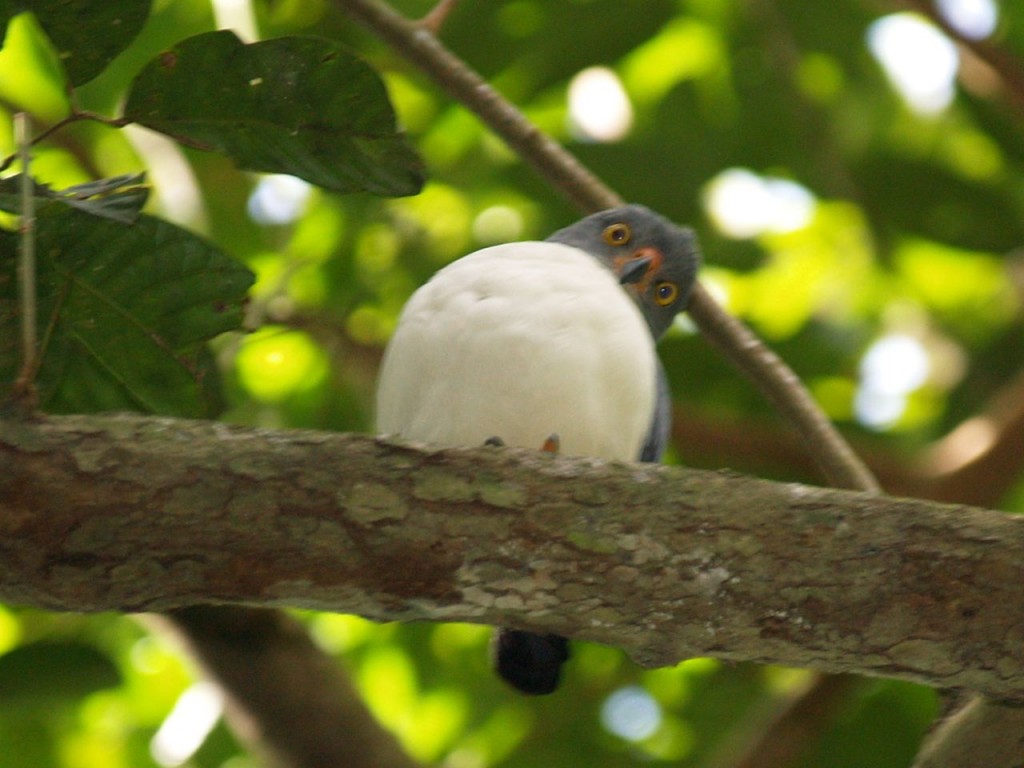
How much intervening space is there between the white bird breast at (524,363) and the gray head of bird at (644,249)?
2.21 ft

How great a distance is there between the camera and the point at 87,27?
227cm

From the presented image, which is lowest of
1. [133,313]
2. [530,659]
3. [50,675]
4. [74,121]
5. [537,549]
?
[50,675]

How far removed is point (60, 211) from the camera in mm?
2320

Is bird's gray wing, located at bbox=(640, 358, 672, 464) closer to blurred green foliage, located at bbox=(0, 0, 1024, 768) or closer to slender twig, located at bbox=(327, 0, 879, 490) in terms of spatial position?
slender twig, located at bbox=(327, 0, 879, 490)

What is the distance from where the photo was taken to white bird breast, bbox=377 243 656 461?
232 centimetres

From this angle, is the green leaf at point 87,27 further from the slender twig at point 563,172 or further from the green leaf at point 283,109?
the slender twig at point 563,172

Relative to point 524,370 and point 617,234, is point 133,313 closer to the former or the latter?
point 524,370

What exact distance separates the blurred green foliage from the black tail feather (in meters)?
1.86

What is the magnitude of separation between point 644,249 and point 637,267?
10 centimetres

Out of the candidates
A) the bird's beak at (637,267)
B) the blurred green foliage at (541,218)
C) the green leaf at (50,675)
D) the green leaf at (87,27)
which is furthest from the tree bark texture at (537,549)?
the blurred green foliage at (541,218)

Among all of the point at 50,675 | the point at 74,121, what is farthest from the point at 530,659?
the point at 50,675

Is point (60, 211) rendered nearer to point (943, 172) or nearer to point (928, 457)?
point (928, 457)

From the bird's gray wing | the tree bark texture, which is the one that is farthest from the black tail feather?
the bird's gray wing

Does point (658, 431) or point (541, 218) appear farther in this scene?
point (541, 218)
